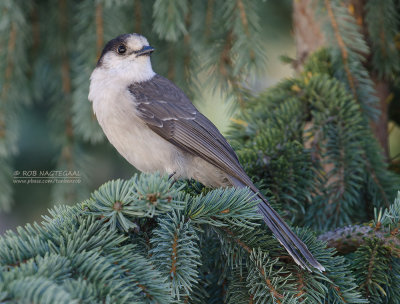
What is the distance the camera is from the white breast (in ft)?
8.48

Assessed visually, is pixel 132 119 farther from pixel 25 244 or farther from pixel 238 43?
pixel 25 244

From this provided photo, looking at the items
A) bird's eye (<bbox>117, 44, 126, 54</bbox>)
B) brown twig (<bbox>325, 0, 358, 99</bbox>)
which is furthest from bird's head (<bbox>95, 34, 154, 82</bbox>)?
brown twig (<bbox>325, 0, 358, 99</bbox>)

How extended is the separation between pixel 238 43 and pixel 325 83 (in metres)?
0.59

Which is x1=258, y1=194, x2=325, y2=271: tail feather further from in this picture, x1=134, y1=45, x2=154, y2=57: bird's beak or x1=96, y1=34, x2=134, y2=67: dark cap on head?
x1=96, y1=34, x2=134, y2=67: dark cap on head

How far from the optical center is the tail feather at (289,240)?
65.2 inches

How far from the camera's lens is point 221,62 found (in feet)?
9.72

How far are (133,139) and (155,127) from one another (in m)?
0.15

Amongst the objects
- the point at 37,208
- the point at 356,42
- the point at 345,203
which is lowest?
the point at 37,208

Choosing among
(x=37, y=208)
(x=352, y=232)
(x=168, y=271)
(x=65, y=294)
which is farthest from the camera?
(x=37, y=208)

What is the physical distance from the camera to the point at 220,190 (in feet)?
5.80

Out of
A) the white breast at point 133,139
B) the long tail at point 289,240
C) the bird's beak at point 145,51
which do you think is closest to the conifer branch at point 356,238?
the long tail at point 289,240

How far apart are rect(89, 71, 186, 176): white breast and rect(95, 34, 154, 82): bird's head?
28 centimetres

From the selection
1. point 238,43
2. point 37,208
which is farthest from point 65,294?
point 37,208

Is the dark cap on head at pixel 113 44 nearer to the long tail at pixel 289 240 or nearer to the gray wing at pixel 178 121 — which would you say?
the gray wing at pixel 178 121
